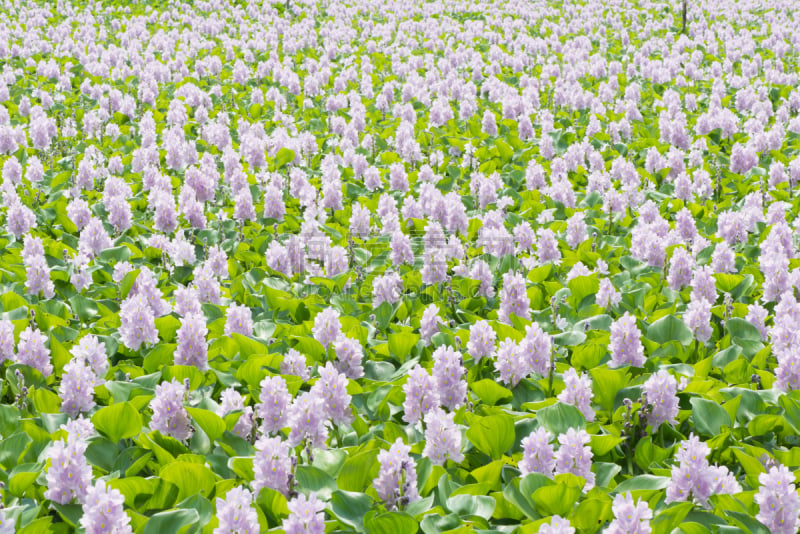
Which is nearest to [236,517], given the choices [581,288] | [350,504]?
[350,504]

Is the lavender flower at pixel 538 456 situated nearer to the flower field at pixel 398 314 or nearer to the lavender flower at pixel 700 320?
the flower field at pixel 398 314

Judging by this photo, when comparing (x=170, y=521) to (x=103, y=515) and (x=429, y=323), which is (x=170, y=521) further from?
(x=429, y=323)

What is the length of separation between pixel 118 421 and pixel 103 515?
878 millimetres

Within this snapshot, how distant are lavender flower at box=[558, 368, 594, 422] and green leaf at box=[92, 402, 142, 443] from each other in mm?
1972

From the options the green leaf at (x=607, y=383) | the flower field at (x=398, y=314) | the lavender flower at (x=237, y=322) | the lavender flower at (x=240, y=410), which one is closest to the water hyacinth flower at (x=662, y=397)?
the flower field at (x=398, y=314)

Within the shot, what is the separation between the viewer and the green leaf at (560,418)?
12.1ft

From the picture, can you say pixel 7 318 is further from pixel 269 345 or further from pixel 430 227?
pixel 430 227

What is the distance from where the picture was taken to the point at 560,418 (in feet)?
12.2

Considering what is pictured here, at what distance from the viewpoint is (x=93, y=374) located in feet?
13.0

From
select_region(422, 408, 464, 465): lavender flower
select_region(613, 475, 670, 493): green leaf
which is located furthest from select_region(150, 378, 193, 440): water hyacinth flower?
select_region(613, 475, 670, 493): green leaf

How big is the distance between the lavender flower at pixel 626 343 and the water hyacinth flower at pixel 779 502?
1.28 meters

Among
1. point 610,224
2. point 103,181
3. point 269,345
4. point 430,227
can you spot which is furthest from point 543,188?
point 103,181

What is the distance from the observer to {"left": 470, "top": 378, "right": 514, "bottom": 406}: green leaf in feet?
13.3

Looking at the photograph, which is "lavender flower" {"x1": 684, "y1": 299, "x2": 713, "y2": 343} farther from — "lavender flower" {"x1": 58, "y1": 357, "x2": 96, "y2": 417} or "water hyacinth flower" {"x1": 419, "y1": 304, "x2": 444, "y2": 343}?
"lavender flower" {"x1": 58, "y1": 357, "x2": 96, "y2": 417}
